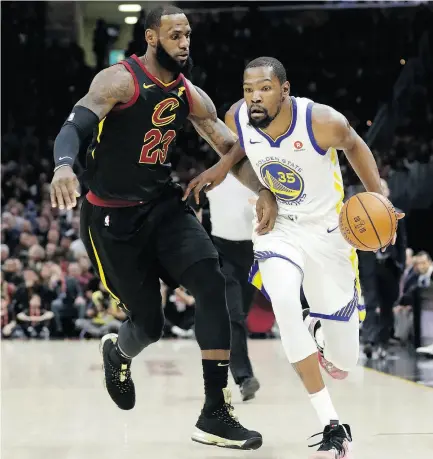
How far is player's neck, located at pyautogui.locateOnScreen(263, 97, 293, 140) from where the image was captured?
383 cm

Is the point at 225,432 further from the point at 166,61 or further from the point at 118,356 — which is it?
the point at 166,61

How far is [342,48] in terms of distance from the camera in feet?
42.6

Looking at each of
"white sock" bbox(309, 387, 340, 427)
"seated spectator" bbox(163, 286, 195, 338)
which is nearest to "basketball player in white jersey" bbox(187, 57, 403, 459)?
"white sock" bbox(309, 387, 340, 427)

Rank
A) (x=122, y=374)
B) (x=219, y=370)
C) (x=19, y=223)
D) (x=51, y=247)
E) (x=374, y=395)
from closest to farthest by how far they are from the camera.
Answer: (x=219, y=370)
(x=122, y=374)
(x=374, y=395)
(x=51, y=247)
(x=19, y=223)

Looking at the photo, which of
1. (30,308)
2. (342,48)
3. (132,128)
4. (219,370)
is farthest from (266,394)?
(342,48)

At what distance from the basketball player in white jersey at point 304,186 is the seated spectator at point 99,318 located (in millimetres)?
6547

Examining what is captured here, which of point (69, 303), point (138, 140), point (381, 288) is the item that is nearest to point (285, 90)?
point (138, 140)

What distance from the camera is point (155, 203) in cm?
385

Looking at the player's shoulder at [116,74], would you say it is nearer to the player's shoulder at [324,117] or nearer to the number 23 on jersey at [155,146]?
the number 23 on jersey at [155,146]

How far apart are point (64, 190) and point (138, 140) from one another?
77 centimetres

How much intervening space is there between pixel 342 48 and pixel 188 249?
9914 mm

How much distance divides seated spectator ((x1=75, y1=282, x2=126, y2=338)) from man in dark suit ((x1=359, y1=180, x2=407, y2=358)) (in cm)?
339

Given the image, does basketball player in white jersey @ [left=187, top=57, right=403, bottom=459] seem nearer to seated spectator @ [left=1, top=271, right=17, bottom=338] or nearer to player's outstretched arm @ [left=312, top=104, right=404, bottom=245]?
player's outstretched arm @ [left=312, top=104, right=404, bottom=245]

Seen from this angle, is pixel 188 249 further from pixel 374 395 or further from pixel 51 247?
pixel 51 247
